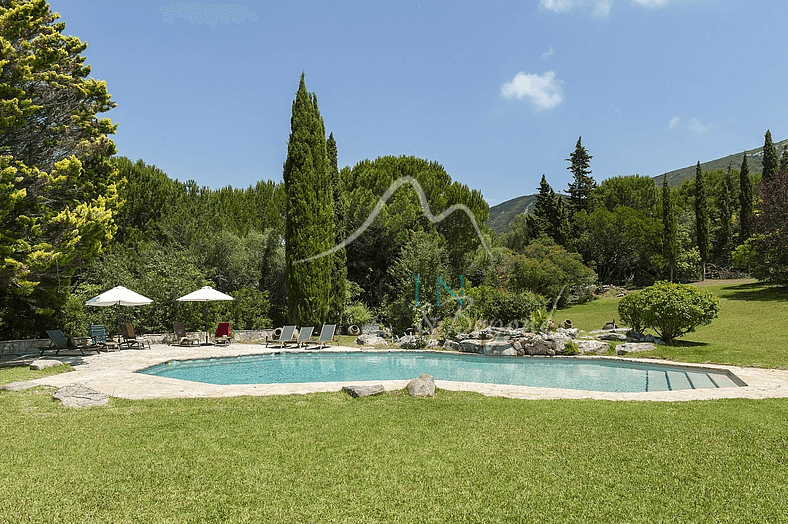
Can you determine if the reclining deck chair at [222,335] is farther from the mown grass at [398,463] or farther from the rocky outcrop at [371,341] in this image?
the mown grass at [398,463]

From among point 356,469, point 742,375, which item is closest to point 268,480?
point 356,469

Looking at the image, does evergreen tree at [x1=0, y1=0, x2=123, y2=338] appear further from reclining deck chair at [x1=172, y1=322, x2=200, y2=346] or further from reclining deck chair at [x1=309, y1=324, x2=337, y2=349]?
reclining deck chair at [x1=309, y1=324, x2=337, y2=349]

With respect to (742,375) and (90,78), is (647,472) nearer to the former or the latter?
(742,375)

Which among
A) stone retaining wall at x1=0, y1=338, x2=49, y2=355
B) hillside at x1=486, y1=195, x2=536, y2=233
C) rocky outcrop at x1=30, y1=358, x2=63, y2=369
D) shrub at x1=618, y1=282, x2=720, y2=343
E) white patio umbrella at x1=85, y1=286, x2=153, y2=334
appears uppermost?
hillside at x1=486, y1=195, x2=536, y2=233

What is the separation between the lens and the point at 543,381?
10.1m

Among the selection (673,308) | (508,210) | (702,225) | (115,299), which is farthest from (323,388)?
(508,210)

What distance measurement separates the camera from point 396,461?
13.4ft

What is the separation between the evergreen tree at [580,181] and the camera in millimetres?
41406

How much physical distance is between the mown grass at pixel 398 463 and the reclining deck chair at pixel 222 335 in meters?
9.68

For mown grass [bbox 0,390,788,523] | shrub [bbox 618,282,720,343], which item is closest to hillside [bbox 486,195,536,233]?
shrub [bbox 618,282,720,343]

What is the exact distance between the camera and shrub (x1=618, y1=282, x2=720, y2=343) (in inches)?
490

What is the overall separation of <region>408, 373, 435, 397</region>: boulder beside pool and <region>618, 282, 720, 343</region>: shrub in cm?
875

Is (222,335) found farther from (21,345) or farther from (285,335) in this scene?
(21,345)

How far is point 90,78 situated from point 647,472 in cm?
1456
